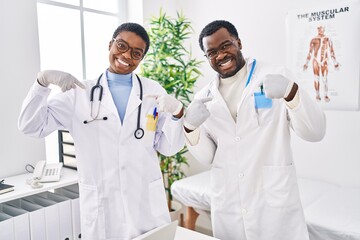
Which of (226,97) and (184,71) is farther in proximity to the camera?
(184,71)

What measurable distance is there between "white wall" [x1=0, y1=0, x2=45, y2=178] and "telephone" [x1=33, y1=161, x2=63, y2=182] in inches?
9.2

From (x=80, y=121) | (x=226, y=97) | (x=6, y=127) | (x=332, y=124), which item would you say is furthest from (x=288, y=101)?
(x=6, y=127)

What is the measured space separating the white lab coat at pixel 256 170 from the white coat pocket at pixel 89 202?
1.53 ft

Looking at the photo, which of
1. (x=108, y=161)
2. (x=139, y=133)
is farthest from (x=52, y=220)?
(x=139, y=133)

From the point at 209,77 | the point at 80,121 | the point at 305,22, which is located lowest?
the point at 80,121

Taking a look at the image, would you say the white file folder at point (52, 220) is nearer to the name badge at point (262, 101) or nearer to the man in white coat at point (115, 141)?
the man in white coat at point (115, 141)

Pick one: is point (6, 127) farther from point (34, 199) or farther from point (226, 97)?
point (226, 97)

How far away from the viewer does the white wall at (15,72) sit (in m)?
2.13

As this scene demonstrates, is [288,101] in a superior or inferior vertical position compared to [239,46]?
inferior

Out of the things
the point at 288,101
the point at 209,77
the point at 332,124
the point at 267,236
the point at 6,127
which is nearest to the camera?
the point at 288,101

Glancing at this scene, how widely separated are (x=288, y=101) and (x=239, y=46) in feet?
1.19

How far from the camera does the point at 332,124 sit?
2371 mm

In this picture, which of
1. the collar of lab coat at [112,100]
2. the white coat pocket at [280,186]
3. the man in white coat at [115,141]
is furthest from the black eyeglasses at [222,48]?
the white coat pocket at [280,186]

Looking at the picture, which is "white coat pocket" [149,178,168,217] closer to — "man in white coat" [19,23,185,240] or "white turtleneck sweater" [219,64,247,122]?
"man in white coat" [19,23,185,240]
